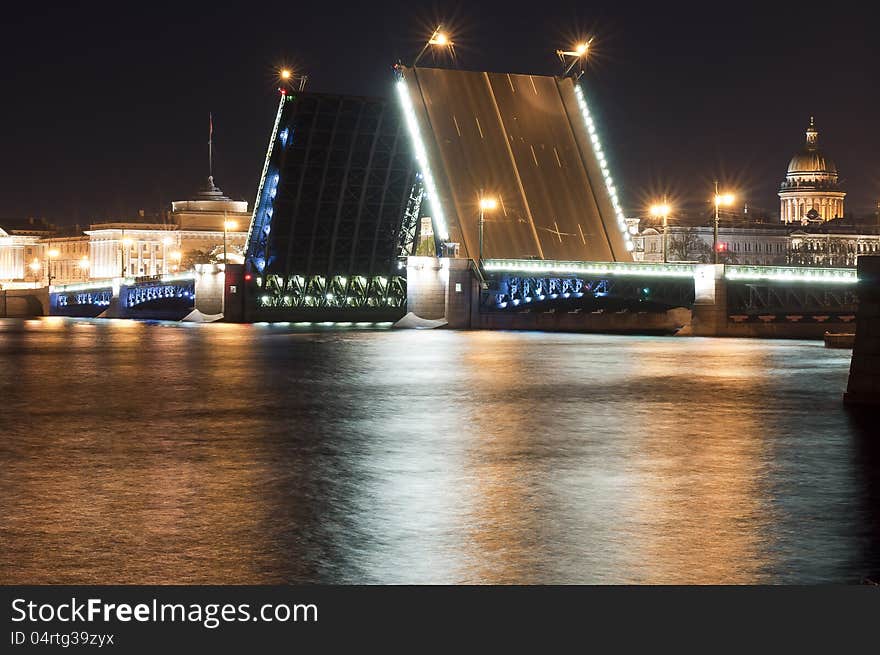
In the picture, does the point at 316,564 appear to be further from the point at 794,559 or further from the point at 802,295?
the point at 802,295

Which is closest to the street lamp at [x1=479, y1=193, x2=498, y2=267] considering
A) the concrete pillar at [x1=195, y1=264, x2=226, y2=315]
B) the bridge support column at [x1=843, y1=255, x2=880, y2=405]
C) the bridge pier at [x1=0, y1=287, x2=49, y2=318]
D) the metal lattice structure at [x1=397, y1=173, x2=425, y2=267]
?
the metal lattice structure at [x1=397, y1=173, x2=425, y2=267]

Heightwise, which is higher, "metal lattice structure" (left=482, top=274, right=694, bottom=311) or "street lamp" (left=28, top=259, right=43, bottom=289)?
"street lamp" (left=28, top=259, right=43, bottom=289)

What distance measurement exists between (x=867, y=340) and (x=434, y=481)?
30.7ft

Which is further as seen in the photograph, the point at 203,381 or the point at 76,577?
the point at 203,381

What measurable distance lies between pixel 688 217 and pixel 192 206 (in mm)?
55083

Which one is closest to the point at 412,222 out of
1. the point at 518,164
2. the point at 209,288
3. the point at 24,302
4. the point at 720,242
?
the point at 209,288

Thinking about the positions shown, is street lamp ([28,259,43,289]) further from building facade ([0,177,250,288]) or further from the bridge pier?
the bridge pier

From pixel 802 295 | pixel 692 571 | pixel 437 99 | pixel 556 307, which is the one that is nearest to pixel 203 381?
pixel 692 571

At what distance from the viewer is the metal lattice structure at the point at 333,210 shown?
66562mm

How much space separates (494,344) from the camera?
49594 mm

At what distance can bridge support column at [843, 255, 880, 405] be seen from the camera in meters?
20.3

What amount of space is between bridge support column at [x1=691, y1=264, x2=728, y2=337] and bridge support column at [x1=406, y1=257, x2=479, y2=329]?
11.5m

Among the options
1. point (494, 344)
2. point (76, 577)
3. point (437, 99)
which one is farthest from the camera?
point (437, 99)

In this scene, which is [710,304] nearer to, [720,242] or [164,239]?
[720,242]
